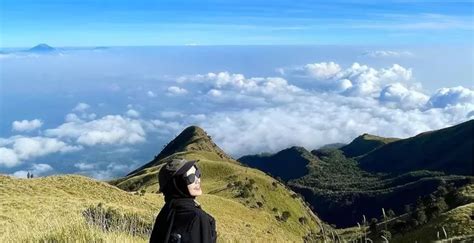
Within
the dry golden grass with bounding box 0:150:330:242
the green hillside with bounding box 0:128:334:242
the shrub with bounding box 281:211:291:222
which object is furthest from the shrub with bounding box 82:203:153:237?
the shrub with bounding box 281:211:291:222

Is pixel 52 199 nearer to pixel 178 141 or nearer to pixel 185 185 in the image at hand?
pixel 185 185

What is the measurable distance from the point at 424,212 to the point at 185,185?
212ft

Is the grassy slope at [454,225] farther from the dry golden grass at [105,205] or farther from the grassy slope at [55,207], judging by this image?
the grassy slope at [55,207]

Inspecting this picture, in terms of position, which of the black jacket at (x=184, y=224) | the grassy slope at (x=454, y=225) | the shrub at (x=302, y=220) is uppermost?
the black jacket at (x=184, y=224)

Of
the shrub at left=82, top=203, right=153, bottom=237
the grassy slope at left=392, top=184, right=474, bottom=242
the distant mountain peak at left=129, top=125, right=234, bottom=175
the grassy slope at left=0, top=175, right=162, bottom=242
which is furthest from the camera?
the distant mountain peak at left=129, top=125, right=234, bottom=175

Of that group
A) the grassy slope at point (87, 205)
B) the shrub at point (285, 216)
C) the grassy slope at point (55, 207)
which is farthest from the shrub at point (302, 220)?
the grassy slope at point (55, 207)

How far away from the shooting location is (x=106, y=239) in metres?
8.47

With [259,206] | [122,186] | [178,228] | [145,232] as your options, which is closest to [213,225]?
[178,228]

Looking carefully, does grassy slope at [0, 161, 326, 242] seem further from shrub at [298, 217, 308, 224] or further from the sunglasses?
the sunglasses

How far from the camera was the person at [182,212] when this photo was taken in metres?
5.28

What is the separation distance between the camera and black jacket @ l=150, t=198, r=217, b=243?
526 centimetres

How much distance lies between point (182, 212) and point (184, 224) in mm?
123

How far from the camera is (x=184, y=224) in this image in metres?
5.30

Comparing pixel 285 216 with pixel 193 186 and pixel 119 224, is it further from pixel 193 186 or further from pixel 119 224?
pixel 193 186
